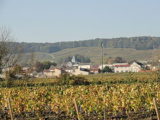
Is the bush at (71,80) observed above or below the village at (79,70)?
above

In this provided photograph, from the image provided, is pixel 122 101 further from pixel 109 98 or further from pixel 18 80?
pixel 18 80

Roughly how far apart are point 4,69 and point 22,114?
39.4 meters

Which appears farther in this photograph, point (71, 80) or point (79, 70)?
point (79, 70)

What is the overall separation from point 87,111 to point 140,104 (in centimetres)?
228

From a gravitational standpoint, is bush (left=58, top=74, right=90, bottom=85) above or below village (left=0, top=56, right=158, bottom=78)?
above

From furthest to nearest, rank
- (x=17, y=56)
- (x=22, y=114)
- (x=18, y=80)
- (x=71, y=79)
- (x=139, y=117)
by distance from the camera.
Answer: (x=17, y=56) < (x=18, y=80) < (x=71, y=79) < (x=22, y=114) < (x=139, y=117)

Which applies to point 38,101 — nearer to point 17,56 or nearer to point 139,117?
point 139,117

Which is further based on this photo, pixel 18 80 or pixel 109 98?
pixel 18 80

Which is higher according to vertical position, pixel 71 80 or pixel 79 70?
pixel 71 80

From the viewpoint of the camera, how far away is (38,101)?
18.9 m

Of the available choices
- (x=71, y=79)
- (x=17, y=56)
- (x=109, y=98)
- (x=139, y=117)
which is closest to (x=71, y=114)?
(x=109, y=98)

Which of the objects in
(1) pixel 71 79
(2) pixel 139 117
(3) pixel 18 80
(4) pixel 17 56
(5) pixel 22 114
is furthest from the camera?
(4) pixel 17 56

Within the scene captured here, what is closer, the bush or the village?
the bush

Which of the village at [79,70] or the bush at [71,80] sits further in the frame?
the village at [79,70]
